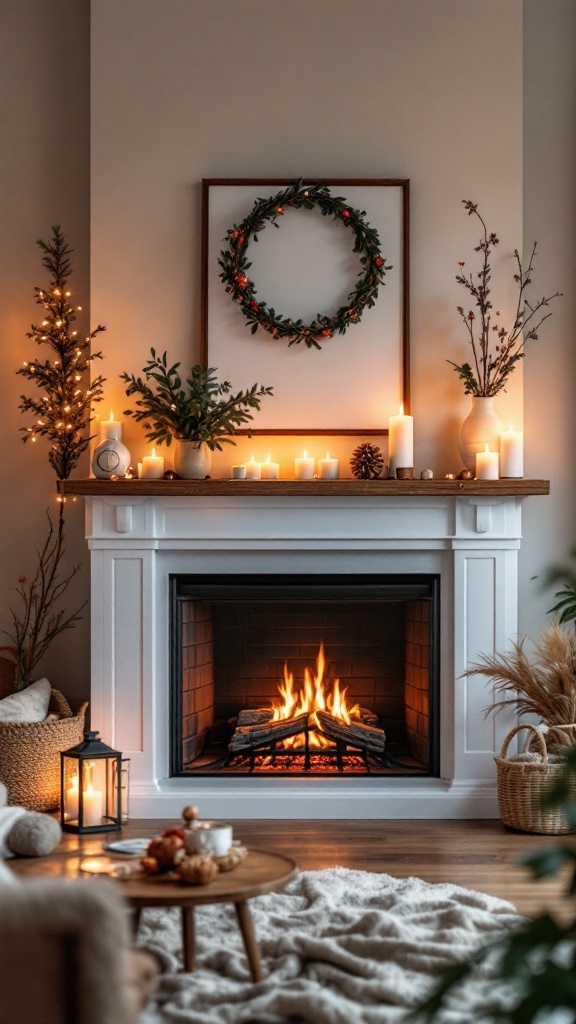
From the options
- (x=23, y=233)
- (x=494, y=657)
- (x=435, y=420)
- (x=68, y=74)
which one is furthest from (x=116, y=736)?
(x=68, y=74)

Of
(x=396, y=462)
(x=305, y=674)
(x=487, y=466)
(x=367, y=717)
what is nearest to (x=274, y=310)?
(x=396, y=462)

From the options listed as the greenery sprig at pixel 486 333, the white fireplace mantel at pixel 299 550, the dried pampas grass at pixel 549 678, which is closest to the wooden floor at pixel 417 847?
the white fireplace mantel at pixel 299 550

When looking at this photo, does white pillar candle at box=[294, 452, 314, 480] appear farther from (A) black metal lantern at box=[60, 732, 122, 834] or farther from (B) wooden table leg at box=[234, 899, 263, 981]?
(B) wooden table leg at box=[234, 899, 263, 981]

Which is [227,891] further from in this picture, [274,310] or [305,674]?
[274,310]

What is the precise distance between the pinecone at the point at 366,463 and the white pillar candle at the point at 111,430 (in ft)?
3.04

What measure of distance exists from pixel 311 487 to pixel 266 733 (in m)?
1.03

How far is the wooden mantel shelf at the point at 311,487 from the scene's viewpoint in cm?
405

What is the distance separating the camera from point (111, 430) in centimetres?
420

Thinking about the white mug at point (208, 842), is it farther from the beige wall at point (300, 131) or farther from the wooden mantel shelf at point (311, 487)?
the beige wall at point (300, 131)

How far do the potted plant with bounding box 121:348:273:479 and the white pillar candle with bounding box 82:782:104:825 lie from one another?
1.22 meters

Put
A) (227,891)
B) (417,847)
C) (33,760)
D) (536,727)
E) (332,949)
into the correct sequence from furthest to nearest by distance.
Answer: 1. (33,760)
2. (536,727)
3. (417,847)
4. (332,949)
5. (227,891)

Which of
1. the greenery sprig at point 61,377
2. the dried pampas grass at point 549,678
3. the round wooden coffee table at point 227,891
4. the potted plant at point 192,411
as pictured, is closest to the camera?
the round wooden coffee table at point 227,891

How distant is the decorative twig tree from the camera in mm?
4371

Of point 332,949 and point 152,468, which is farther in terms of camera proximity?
point 152,468
